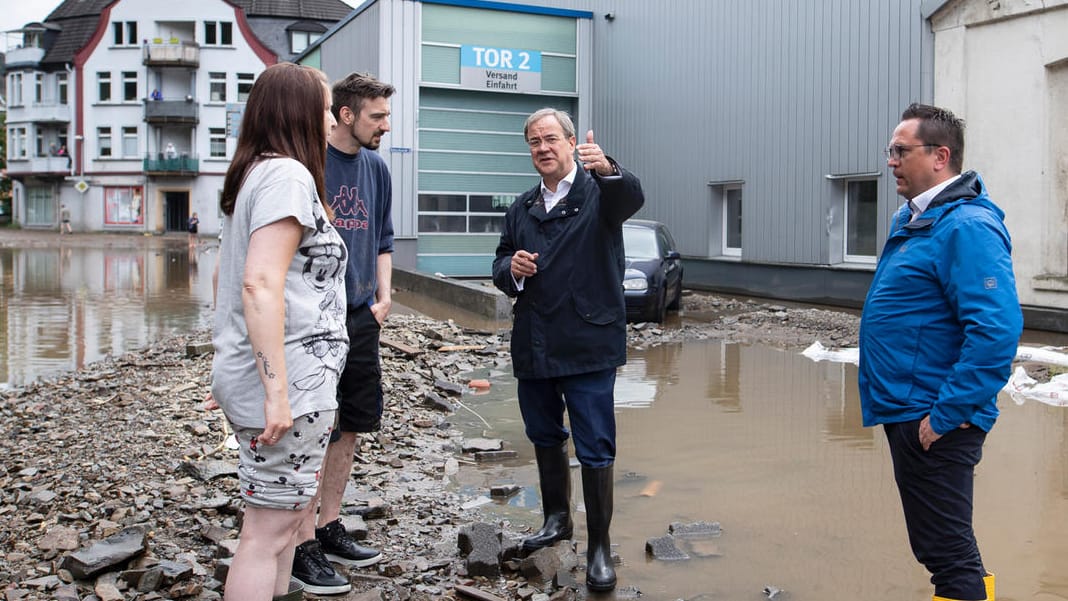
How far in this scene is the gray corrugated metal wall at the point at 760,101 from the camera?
17906mm

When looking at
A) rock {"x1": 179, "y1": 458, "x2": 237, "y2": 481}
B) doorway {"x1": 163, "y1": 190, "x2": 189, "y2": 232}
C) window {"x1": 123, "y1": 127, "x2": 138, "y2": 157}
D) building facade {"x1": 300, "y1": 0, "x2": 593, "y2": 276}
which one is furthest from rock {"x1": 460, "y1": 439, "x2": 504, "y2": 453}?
window {"x1": 123, "y1": 127, "x2": 138, "y2": 157}

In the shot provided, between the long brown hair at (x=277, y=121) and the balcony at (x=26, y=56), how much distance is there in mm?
71651

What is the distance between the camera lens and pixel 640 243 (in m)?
15.4

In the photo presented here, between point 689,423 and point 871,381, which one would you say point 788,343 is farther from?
point 871,381

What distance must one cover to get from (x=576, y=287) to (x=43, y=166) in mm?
68500

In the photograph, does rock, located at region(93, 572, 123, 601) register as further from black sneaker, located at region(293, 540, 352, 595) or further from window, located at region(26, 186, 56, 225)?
window, located at region(26, 186, 56, 225)

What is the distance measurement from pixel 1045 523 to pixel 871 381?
243cm

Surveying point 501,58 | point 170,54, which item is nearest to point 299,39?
point 170,54

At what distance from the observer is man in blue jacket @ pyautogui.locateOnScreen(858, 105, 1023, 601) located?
313 cm

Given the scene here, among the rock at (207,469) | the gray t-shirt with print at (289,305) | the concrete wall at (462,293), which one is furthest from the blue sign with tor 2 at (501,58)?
the gray t-shirt with print at (289,305)

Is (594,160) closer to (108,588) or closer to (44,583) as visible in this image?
(108,588)

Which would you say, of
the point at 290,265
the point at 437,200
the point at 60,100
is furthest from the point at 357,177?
the point at 60,100

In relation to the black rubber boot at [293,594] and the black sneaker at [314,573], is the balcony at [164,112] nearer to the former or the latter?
the black sneaker at [314,573]

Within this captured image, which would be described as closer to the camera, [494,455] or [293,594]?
[293,594]
